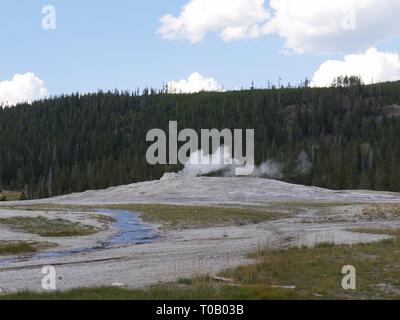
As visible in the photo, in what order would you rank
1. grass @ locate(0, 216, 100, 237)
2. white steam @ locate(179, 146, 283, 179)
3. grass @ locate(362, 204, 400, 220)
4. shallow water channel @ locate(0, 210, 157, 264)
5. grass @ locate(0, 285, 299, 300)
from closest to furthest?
grass @ locate(0, 285, 299, 300), shallow water channel @ locate(0, 210, 157, 264), grass @ locate(0, 216, 100, 237), grass @ locate(362, 204, 400, 220), white steam @ locate(179, 146, 283, 179)

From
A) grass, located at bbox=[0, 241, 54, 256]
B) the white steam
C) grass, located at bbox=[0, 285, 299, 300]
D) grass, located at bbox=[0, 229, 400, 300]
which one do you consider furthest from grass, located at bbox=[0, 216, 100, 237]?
the white steam

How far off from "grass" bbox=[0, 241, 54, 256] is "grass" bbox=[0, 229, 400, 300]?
1724 cm

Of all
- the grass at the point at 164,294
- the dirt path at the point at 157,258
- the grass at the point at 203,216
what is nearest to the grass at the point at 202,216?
the grass at the point at 203,216

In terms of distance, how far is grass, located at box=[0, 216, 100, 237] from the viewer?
47844 millimetres

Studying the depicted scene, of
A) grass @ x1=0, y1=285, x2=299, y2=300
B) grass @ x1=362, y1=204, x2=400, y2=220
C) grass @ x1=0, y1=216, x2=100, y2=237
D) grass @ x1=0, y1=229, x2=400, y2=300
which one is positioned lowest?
grass @ x1=362, y1=204, x2=400, y2=220

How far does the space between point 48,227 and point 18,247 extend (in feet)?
40.9

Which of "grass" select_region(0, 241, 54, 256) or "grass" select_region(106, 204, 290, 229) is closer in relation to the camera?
"grass" select_region(0, 241, 54, 256)

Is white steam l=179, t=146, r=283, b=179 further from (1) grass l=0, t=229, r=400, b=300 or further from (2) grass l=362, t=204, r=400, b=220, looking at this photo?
(1) grass l=0, t=229, r=400, b=300

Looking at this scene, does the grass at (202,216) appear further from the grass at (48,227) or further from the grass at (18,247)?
A: the grass at (18,247)

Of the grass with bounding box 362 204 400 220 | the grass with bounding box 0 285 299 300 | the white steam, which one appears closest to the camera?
the grass with bounding box 0 285 299 300

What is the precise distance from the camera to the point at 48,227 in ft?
165

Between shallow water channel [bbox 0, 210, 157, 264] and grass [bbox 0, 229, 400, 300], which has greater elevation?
grass [bbox 0, 229, 400, 300]
